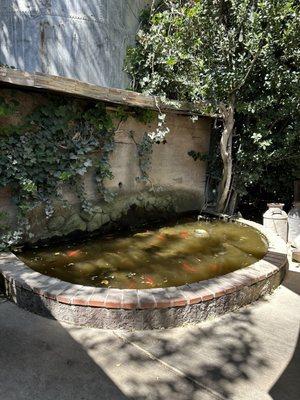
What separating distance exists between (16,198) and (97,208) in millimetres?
1474

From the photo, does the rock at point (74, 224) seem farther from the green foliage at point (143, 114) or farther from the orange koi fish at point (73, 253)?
the green foliage at point (143, 114)

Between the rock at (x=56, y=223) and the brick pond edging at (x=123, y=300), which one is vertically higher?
the rock at (x=56, y=223)

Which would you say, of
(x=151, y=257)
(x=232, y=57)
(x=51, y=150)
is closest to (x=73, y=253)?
(x=151, y=257)

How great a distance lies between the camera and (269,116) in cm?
654

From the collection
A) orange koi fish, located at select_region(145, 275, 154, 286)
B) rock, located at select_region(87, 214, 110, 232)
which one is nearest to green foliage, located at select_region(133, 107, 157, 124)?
rock, located at select_region(87, 214, 110, 232)

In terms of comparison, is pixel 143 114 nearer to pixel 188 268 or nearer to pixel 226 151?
pixel 226 151

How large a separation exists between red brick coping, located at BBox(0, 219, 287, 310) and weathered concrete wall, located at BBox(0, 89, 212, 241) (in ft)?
4.37

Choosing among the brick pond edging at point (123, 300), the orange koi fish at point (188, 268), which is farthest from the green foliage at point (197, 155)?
the brick pond edging at point (123, 300)

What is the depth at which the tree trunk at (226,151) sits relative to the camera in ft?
21.7

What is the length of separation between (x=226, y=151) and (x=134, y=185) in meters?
2.01

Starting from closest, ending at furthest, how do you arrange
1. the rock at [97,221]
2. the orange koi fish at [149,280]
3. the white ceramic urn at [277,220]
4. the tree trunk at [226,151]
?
the orange koi fish at [149,280], the rock at [97,221], the white ceramic urn at [277,220], the tree trunk at [226,151]

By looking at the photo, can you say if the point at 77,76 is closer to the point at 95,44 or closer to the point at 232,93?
the point at 95,44

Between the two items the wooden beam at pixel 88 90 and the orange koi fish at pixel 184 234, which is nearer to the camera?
the wooden beam at pixel 88 90

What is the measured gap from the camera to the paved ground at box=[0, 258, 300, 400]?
8.20ft
